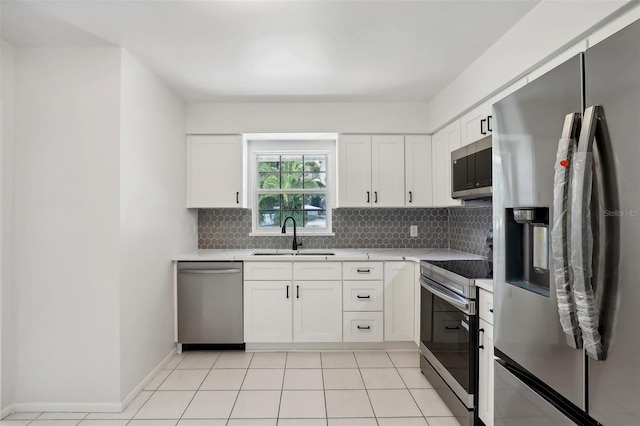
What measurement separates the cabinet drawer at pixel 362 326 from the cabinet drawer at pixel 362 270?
0.34 meters

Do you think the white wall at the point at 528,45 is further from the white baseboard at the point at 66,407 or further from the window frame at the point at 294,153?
the white baseboard at the point at 66,407

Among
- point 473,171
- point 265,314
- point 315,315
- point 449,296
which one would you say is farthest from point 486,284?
point 265,314

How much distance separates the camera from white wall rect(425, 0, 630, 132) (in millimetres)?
1652

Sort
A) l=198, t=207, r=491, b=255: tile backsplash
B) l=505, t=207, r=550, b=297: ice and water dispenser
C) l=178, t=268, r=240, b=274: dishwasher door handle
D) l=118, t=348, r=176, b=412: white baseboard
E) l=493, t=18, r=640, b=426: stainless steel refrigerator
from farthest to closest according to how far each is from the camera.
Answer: l=198, t=207, r=491, b=255: tile backsplash → l=178, t=268, r=240, b=274: dishwasher door handle → l=118, t=348, r=176, b=412: white baseboard → l=505, t=207, r=550, b=297: ice and water dispenser → l=493, t=18, r=640, b=426: stainless steel refrigerator

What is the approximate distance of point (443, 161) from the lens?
3.59 metres

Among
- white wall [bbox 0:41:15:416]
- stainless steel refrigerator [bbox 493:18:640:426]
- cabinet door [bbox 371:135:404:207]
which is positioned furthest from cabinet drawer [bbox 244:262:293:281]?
stainless steel refrigerator [bbox 493:18:640:426]

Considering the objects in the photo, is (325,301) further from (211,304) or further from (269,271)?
(211,304)

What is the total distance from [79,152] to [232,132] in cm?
158

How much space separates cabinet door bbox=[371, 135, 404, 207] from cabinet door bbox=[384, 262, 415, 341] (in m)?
0.74

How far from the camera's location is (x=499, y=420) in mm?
1509

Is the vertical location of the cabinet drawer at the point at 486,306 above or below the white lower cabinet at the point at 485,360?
above

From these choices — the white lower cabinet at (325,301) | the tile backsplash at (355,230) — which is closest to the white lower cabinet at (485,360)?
the white lower cabinet at (325,301)

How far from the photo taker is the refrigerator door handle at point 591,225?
38.7 inches

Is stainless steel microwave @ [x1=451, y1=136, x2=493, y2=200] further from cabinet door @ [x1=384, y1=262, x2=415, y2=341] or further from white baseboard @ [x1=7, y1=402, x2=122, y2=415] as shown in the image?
white baseboard @ [x1=7, y1=402, x2=122, y2=415]
